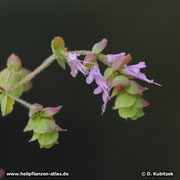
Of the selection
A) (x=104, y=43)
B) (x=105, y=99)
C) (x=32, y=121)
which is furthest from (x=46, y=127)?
(x=104, y=43)

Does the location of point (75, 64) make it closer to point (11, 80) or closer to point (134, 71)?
point (134, 71)

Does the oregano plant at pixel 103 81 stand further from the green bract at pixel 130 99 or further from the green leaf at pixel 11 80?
the green leaf at pixel 11 80

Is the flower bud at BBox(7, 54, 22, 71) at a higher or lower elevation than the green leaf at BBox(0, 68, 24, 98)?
higher

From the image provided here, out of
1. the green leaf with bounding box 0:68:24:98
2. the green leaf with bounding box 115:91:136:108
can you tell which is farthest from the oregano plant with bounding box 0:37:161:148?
the green leaf with bounding box 0:68:24:98

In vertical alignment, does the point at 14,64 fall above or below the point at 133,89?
above

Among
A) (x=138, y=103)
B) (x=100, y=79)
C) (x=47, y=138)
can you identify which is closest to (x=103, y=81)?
(x=100, y=79)

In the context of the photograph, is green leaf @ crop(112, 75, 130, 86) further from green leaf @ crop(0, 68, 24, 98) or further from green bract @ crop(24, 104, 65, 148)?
green leaf @ crop(0, 68, 24, 98)

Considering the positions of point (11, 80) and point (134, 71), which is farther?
point (11, 80)

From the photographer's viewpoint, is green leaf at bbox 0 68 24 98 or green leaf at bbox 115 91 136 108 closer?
green leaf at bbox 115 91 136 108
